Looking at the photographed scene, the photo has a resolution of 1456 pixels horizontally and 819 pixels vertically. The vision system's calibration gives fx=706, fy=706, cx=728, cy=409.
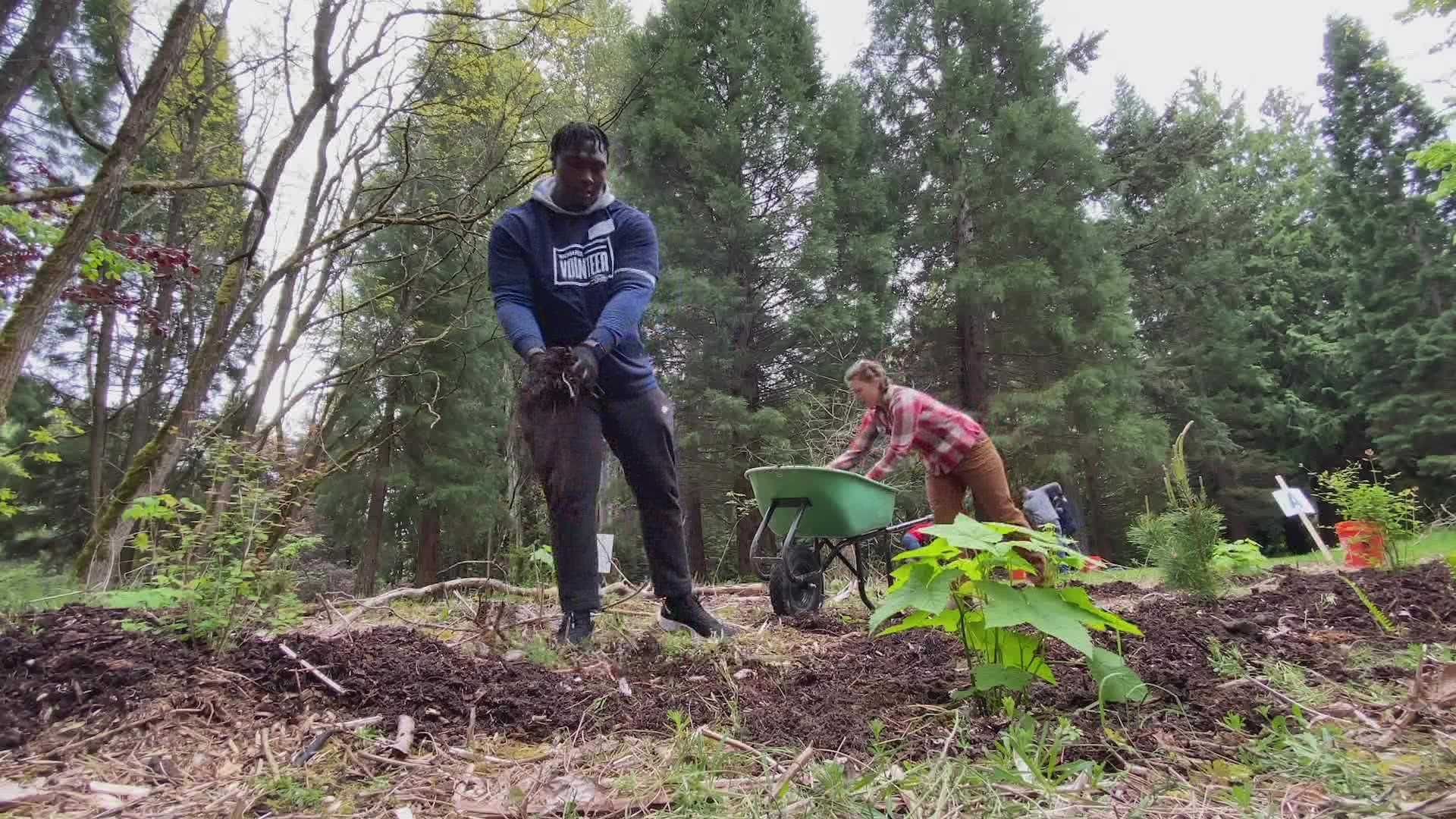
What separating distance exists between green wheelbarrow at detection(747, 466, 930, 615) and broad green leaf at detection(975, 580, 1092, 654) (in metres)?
2.07

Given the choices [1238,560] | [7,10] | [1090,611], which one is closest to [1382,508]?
[1238,560]

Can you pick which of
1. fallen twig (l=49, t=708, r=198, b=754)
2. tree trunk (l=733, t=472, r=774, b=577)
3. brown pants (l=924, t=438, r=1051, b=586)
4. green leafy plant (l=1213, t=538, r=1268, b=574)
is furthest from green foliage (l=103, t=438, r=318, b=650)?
tree trunk (l=733, t=472, r=774, b=577)

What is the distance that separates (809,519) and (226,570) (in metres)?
2.57

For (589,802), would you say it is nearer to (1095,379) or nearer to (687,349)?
(687,349)

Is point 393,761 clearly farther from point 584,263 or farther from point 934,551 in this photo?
point 584,263

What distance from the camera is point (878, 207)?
12.6 metres

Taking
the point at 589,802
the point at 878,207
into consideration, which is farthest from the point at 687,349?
the point at 589,802

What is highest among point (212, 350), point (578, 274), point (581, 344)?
point (212, 350)

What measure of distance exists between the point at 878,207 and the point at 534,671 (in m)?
11.9

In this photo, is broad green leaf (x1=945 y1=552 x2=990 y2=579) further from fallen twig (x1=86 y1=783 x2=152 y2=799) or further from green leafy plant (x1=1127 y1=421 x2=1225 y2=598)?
green leafy plant (x1=1127 y1=421 x2=1225 y2=598)

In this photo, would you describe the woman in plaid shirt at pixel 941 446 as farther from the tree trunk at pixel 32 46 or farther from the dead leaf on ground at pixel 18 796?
the tree trunk at pixel 32 46

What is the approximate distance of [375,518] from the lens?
11453 mm

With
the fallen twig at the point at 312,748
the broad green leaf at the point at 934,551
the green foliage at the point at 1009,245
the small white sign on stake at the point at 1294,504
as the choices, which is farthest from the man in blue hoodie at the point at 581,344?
the green foliage at the point at 1009,245

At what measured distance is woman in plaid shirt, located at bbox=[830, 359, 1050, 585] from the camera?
3.67m
